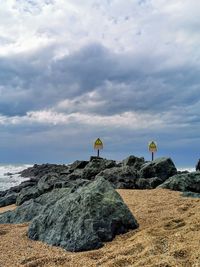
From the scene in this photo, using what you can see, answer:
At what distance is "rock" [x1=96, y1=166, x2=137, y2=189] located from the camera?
16312 millimetres

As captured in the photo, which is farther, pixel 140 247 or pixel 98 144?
pixel 98 144

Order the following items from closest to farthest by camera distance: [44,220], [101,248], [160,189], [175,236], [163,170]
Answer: [175,236]
[101,248]
[44,220]
[160,189]
[163,170]

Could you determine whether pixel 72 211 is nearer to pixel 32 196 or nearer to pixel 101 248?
pixel 101 248

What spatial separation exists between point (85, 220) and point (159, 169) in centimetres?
1122

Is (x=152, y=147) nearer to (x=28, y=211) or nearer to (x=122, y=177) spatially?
(x=122, y=177)

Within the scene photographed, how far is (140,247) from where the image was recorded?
6598 millimetres

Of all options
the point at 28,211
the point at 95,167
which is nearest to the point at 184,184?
the point at 28,211

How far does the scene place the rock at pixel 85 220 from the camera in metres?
7.73

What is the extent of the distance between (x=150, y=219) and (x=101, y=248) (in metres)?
1.89

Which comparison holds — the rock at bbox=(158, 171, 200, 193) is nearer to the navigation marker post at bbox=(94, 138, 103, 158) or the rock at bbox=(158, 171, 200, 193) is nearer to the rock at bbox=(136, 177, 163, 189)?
the rock at bbox=(136, 177, 163, 189)

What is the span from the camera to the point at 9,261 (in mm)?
7152

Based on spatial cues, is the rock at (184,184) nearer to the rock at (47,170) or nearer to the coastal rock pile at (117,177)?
the coastal rock pile at (117,177)

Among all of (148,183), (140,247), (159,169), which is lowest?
(140,247)

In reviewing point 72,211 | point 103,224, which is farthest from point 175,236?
point 72,211
